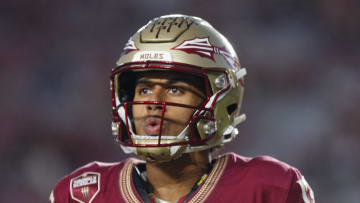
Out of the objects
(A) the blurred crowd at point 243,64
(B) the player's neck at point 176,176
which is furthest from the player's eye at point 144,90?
(A) the blurred crowd at point 243,64

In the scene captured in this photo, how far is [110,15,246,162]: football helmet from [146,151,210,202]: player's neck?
3.2 inches

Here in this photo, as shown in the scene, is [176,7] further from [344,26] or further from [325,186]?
[325,186]

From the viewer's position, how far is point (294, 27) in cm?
333

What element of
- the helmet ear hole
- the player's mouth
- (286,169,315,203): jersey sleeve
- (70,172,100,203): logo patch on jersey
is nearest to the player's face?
the player's mouth

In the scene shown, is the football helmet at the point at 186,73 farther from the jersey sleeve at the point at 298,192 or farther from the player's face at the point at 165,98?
the jersey sleeve at the point at 298,192

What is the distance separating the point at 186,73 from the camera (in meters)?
1.55

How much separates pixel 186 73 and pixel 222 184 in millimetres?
343

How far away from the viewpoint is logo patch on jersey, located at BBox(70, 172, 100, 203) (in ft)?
5.17

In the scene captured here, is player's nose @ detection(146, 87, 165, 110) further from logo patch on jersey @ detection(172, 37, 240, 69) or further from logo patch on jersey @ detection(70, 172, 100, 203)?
logo patch on jersey @ detection(70, 172, 100, 203)

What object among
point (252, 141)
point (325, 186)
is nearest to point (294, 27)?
point (252, 141)

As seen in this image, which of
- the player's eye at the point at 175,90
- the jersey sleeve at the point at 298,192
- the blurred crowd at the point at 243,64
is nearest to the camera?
the jersey sleeve at the point at 298,192

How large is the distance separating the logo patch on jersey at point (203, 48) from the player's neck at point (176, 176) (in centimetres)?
30

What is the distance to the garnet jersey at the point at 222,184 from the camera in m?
1.45

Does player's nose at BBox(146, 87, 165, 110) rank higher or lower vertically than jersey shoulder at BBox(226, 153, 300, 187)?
higher
